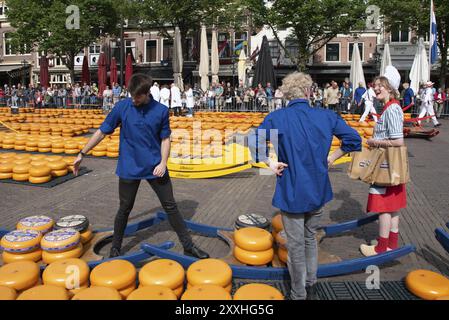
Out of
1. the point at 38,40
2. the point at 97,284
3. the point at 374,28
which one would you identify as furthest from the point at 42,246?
the point at 374,28

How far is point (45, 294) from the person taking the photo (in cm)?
302

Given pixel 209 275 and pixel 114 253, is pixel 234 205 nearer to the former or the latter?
pixel 114 253

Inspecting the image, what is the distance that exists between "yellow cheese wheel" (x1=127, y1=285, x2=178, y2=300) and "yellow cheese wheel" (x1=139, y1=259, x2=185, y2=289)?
0.61 ft

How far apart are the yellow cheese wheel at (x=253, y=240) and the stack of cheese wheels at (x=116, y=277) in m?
1.20

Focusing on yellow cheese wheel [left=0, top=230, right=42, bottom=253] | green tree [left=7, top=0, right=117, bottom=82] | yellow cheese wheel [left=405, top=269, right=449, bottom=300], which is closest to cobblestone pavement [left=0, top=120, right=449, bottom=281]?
yellow cheese wheel [left=405, top=269, right=449, bottom=300]

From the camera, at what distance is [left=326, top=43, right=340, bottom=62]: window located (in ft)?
132

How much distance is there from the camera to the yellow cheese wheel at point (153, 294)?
303 centimetres

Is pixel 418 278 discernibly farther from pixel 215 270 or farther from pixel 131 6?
pixel 131 6

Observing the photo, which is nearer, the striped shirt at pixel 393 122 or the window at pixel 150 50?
the striped shirt at pixel 393 122

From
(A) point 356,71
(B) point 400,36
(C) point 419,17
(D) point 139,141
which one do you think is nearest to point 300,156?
(D) point 139,141

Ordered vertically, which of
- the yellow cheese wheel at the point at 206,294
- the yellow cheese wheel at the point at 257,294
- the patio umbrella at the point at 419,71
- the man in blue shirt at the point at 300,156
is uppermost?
the patio umbrella at the point at 419,71

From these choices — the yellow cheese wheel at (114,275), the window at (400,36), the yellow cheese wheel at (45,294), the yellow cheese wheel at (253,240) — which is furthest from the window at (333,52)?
the yellow cheese wheel at (45,294)

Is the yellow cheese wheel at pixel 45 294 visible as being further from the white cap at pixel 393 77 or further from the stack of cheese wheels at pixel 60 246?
the white cap at pixel 393 77

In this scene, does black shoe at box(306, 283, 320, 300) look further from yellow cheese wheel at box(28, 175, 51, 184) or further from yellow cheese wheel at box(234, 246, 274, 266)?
yellow cheese wheel at box(28, 175, 51, 184)
